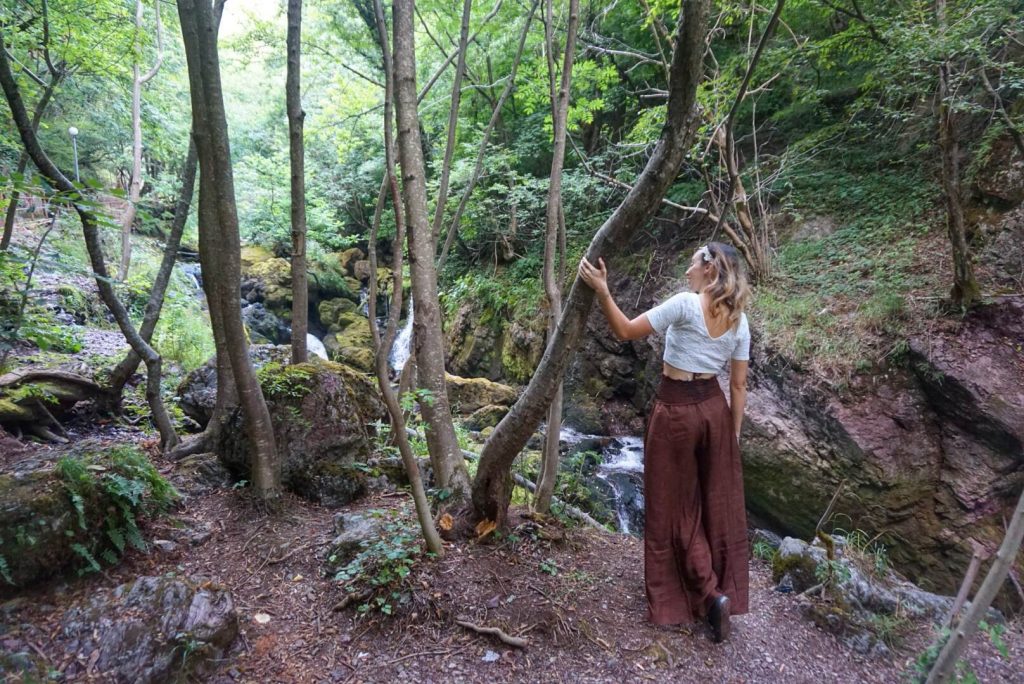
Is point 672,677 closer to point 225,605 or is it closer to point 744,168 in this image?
point 225,605

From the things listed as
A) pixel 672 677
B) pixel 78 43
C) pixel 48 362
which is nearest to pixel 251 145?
pixel 78 43

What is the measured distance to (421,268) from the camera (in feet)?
10.5

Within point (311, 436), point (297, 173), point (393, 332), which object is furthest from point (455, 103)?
point (311, 436)

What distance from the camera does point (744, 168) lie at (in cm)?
809

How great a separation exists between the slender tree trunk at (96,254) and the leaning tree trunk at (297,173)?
1.34 metres

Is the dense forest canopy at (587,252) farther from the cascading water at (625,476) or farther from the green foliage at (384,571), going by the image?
the cascading water at (625,476)

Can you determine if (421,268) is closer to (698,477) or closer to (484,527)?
(484,527)

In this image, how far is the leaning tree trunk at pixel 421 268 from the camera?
9.87ft

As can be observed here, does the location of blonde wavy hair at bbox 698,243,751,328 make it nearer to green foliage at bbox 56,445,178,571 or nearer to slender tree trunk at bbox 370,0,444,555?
slender tree trunk at bbox 370,0,444,555

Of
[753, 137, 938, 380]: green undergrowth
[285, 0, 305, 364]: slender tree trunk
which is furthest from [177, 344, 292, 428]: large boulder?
Answer: [753, 137, 938, 380]: green undergrowth

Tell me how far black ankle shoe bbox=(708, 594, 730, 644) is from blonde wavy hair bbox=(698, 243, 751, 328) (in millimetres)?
1623

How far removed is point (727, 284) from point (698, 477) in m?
1.15

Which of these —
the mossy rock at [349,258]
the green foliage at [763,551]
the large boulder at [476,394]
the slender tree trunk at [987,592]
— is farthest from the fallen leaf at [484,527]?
the mossy rock at [349,258]

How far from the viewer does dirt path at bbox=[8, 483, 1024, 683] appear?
2.33m
